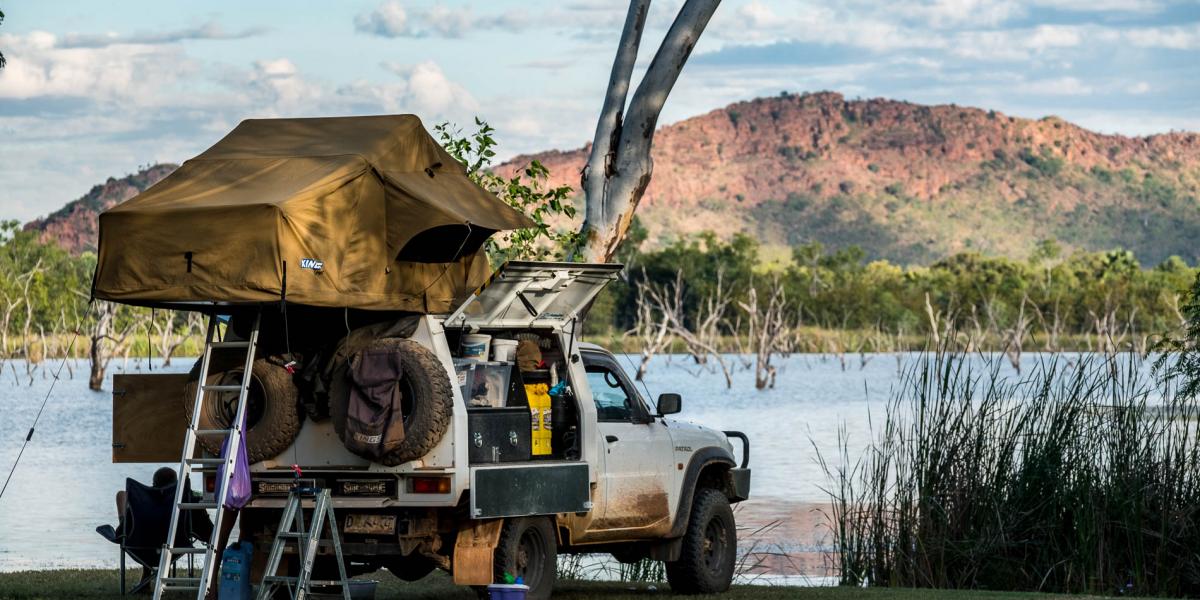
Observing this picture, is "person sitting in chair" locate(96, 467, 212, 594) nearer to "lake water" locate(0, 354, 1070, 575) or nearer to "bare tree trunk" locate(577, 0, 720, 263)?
"lake water" locate(0, 354, 1070, 575)

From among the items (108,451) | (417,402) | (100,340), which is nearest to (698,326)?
(100,340)

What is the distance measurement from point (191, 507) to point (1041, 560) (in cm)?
740

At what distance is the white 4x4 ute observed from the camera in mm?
10258

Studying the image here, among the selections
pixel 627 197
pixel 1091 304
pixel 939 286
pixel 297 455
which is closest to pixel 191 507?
pixel 297 455

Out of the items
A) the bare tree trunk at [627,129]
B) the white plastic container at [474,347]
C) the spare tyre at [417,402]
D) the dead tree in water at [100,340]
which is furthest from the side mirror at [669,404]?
the dead tree in water at [100,340]

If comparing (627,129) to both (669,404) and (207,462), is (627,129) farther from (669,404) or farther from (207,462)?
(207,462)

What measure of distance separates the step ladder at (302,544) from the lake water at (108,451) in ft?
13.4

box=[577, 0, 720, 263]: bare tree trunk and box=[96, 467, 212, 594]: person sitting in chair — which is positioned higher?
box=[577, 0, 720, 263]: bare tree trunk

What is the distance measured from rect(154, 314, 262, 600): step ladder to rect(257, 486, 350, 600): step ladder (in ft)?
1.18

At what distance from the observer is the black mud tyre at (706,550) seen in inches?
502

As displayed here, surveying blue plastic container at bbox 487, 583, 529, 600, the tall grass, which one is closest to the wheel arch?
the tall grass

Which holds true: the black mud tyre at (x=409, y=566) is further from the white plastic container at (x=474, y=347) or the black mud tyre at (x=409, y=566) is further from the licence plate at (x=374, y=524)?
the white plastic container at (x=474, y=347)

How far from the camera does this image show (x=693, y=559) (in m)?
12.7

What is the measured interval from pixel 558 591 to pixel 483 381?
2.96 m
